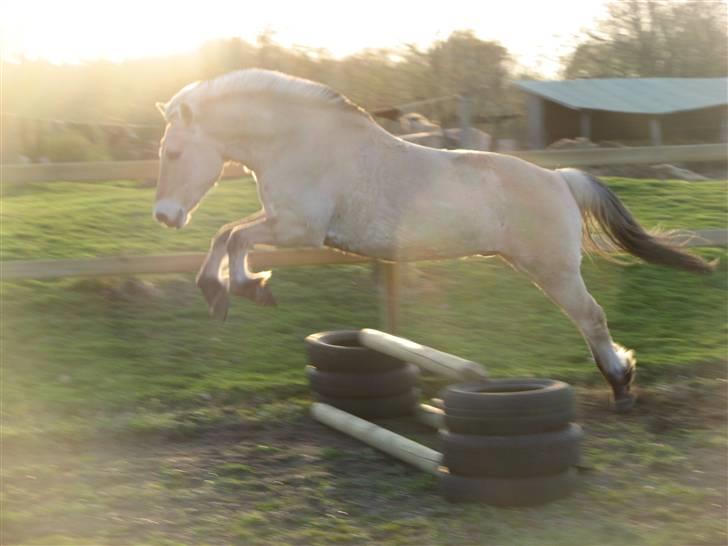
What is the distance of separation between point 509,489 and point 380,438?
88 cm

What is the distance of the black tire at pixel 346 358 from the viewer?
5.26m

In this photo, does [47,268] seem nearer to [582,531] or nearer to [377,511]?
[377,511]

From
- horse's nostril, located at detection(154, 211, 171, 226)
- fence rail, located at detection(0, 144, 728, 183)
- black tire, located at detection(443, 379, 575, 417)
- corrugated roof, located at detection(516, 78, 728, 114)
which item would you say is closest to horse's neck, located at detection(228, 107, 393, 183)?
horse's nostril, located at detection(154, 211, 171, 226)

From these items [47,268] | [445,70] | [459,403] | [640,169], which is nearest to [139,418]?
[47,268]

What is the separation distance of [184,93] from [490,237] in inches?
72.9

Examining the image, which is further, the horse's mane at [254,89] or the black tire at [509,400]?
the horse's mane at [254,89]

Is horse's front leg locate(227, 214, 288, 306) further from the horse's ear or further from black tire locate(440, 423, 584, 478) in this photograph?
black tire locate(440, 423, 584, 478)

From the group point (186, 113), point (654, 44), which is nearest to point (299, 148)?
point (186, 113)

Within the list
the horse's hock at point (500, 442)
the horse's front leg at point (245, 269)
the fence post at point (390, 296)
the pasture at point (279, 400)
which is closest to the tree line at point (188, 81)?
the pasture at point (279, 400)

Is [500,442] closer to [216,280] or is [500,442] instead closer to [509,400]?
[509,400]

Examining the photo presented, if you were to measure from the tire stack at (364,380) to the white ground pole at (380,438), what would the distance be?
0.12 metres

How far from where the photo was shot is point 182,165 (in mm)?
5016

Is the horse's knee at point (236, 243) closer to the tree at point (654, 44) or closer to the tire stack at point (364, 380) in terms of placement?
the tire stack at point (364, 380)

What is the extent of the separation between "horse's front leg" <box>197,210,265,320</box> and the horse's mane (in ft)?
2.38
